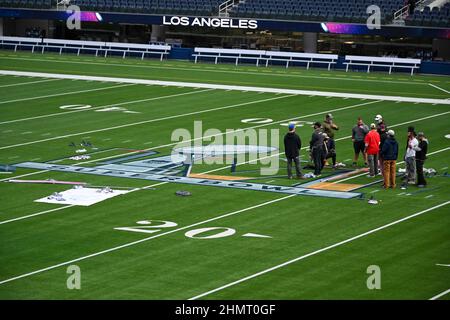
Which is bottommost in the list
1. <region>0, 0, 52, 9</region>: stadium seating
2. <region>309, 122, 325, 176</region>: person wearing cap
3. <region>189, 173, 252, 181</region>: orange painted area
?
<region>189, 173, 252, 181</region>: orange painted area

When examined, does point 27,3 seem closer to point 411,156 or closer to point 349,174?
point 349,174

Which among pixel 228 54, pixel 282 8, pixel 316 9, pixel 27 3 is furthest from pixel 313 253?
pixel 27 3

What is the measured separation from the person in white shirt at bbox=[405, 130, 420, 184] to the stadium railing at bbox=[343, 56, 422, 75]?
29.1 meters

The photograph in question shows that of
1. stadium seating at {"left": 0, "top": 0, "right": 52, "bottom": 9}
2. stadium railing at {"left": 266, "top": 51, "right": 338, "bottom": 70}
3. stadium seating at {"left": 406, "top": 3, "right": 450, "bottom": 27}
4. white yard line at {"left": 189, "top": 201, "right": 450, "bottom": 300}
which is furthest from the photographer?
stadium seating at {"left": 0, "top": 0, "right": 52, "bottom": 9}

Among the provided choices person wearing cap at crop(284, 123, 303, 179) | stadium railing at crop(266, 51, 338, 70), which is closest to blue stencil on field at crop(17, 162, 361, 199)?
person wearing cap at crop(284, 123, 303, 179)

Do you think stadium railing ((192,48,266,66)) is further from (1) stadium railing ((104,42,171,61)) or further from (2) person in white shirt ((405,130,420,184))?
(2) person in white shirt ((405,130,420,184))

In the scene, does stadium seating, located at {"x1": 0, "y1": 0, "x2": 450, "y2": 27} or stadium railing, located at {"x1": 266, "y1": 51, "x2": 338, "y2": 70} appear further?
stadium seating, located at {"x1": 0, "y1": 0, "x2": 450, "y2": 27}

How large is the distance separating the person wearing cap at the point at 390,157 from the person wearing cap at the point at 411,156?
0.41 meters

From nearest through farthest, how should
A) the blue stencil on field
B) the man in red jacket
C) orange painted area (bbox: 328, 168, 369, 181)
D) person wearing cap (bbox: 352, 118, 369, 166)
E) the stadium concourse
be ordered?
the stadium concourse
the blue stencil on field
the man in red jacket
orange painted area (bbox: 328, 168, 369, 181)
person wearing cap (bbox: 352, 118, 369, 166)

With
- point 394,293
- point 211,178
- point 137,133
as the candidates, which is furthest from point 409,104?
point 394,293

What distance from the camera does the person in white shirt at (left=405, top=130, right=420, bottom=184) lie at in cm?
2570

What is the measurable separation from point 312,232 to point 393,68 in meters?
35.4

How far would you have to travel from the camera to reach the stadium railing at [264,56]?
188ft

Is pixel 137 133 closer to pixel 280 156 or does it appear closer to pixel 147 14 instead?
pixel 280 156
